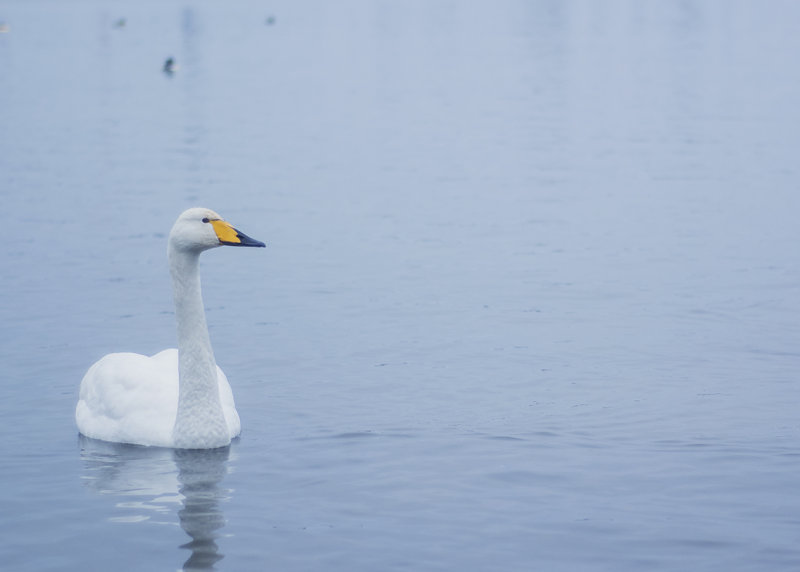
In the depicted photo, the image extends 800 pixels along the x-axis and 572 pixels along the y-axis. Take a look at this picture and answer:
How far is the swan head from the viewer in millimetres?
9727

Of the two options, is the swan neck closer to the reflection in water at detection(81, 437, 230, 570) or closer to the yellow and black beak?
the reflection in water at detection(81, 437, 230, 570)

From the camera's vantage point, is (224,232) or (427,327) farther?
(427,327)

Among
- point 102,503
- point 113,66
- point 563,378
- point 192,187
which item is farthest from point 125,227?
point 113,66

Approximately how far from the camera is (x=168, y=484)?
30.6ft

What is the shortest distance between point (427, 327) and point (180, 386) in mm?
4681

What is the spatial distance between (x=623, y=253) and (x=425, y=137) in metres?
12.9

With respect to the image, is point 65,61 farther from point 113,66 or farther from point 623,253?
point 623,253

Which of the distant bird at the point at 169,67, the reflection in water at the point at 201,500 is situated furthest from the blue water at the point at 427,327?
the distant bird at the point at 169,67

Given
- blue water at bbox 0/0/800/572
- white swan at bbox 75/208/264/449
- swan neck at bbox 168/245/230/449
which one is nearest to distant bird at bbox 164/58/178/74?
blue water at bbox 0/0/800/572

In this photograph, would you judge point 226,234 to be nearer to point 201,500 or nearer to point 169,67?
point 201,500

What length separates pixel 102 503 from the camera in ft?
29.7

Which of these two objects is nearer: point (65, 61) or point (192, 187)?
point (192, 187)

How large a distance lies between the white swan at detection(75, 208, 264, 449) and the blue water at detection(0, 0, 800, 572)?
0.22 metres

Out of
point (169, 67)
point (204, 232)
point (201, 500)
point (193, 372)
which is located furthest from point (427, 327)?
point (169, 67)
